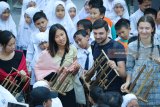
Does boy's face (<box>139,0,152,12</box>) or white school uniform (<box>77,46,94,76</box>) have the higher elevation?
boy's face (<box>139,0,152,12</box>)

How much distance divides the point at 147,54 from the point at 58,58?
1.29 meters

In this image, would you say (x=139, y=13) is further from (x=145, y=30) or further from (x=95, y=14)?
(x=145, y=30)

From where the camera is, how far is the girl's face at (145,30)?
20.6 feet

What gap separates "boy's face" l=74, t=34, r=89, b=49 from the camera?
7.64m

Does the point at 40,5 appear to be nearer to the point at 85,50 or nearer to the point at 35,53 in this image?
the point at 35,53

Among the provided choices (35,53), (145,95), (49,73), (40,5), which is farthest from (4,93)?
(40,5)

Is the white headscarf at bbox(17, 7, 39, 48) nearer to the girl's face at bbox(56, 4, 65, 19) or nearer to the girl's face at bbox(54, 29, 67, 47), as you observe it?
the girl's face at bbox(56, 4, 65, 19)

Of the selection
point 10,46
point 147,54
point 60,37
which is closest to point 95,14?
point 60,37

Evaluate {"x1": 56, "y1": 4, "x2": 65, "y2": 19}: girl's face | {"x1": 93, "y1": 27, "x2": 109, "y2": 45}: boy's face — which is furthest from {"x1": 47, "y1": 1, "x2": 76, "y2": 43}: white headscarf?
{"x1": 93, "y1": 27, "x2": 109, "y2": 45}: boy's face

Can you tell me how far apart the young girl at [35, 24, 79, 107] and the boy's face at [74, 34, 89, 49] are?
671mm

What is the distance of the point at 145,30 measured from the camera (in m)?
6.28

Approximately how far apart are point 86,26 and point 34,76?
137cm

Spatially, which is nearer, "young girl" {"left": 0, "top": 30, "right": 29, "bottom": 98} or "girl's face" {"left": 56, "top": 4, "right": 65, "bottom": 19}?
"young girl" {"left": 0, "top": 30, "right": 29, "bottom": 98}

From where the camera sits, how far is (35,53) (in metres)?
8.45
